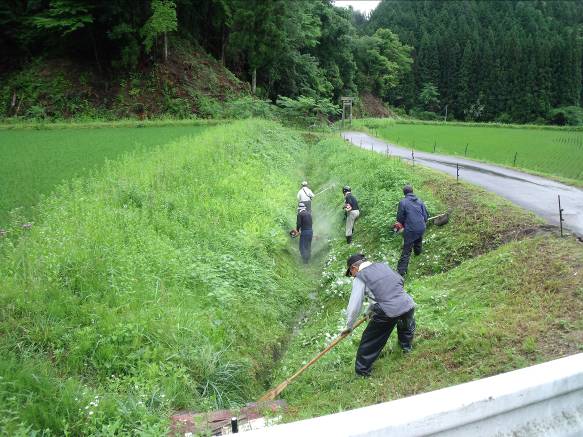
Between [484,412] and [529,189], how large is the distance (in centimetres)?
1228

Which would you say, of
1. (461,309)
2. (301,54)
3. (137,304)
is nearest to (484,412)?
(461,309)

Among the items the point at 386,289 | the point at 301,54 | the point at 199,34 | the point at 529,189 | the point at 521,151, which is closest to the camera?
the point at 386,289

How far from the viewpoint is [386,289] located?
5.21 metres

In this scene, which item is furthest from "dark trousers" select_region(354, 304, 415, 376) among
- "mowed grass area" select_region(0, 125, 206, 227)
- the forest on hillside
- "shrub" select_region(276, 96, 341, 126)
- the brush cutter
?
the forest on hillside

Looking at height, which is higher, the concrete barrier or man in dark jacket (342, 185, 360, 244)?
the concrete barrier

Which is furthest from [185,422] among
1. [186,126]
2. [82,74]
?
[82,74]

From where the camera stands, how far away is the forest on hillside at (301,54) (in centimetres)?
3269

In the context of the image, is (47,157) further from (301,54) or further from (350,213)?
(301,54)

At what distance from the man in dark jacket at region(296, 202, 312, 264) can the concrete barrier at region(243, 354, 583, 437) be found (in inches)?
344

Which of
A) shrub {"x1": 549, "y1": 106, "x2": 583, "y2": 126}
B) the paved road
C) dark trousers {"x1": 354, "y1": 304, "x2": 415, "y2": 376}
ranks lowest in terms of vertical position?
dark trousers {"x1": 354, "y1": 304, "x2": 415, "y2": 376}

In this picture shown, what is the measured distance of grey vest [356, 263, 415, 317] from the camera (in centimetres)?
517

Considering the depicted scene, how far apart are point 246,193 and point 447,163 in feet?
35.4

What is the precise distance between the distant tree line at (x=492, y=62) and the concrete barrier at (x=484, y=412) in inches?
2720

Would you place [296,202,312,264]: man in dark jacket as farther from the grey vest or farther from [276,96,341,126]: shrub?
[276,96,341,126]: shrub
